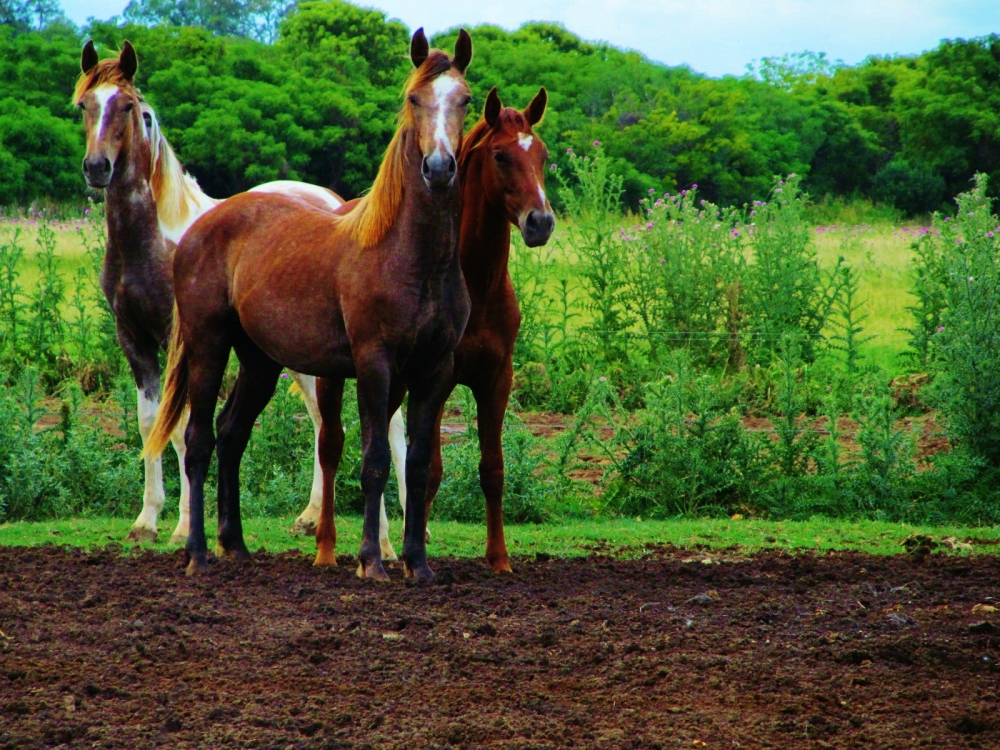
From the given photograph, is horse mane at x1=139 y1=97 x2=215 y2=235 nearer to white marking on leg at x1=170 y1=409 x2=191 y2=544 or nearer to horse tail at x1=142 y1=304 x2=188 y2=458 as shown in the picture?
horse tail at x1=142 y1=304 x2=188 y2=458

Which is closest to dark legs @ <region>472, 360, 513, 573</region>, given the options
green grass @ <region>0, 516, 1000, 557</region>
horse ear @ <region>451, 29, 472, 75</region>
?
green grass @ <region>0, 516, 1000, 557</region>

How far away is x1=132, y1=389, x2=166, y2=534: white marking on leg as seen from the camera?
697 centimetres

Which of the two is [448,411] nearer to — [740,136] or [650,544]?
[650,544]

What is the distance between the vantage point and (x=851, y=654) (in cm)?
413

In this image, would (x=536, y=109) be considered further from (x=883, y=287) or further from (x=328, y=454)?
(x=883, y=287)

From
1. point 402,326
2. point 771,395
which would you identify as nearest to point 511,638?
point 402,326

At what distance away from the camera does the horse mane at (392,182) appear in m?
5.18

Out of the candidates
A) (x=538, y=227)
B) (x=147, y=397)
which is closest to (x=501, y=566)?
(x=538, y=227)

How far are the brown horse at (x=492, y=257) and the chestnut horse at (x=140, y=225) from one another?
104 centimetres

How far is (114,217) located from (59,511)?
2486mm

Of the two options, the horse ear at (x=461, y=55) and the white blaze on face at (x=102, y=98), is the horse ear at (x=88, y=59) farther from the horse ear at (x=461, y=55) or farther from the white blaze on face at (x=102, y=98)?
the horse ear at (x=461, y=55)

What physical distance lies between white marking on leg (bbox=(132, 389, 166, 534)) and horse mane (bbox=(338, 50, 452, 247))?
2.35 metres

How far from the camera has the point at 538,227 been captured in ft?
16.9

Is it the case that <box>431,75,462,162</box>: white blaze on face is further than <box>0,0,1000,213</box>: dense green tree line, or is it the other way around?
<box>0,0,1000,213</box>: dense green tree line
